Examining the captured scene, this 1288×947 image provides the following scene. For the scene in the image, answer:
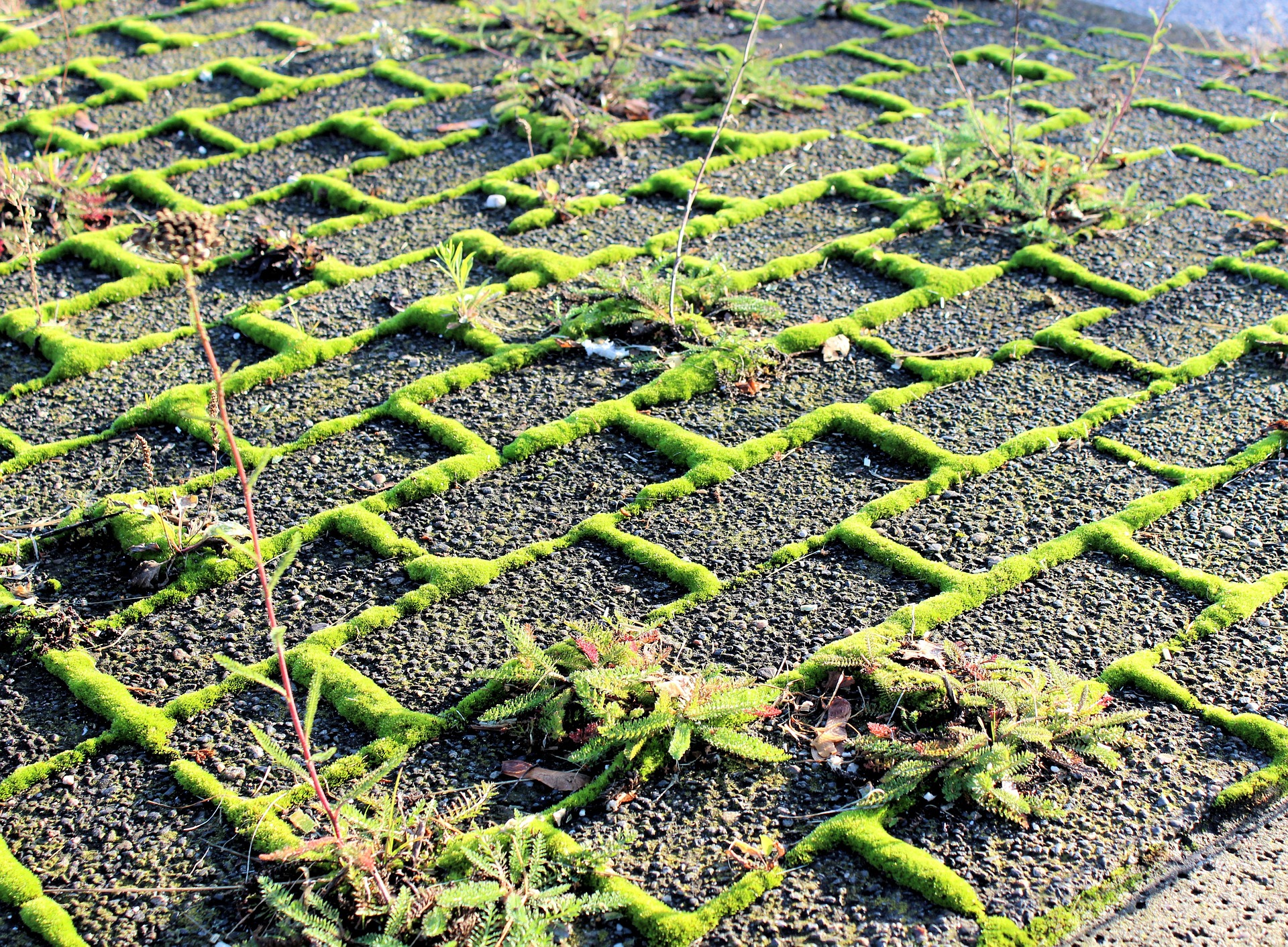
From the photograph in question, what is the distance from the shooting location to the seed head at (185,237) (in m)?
2.21

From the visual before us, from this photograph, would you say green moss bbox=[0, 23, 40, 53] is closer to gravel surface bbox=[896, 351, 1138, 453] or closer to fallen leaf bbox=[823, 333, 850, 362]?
fallen leaf bbox=[823, 333, 850, 362]

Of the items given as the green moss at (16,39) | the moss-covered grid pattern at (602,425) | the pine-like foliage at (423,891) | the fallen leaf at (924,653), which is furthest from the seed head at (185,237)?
the green moss at (16,39)

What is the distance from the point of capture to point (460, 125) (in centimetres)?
608

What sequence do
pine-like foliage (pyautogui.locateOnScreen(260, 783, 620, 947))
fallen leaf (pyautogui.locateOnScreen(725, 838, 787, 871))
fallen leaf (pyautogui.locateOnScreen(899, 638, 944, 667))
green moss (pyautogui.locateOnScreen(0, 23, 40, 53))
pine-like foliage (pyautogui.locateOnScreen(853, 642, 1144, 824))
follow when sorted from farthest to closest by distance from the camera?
1. green moss (pyautogui.locateOnScreen(0, 23, 40, 53))
2. fallen leaf (pyautogui.locateOnScreen(899, 638, 944, 667))
3. pine-like foliage (pyautogui.locateOnScreen(853, 642, 1144, 824))
4. fallen leaf (pyautogui.locateOnScreen(725, 838, 787, 871))
5. pine-like foliage (pyautogui.locateOnScreen(260, 783, 620, 947))

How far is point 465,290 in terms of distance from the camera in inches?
184

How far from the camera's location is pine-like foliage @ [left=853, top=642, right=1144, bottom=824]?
2.68 meters

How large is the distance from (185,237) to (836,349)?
2.70 m

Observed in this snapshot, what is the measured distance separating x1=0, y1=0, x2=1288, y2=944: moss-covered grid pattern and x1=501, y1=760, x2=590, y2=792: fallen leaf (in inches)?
2.5

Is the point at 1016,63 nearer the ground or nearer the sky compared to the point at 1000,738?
nearer the sky

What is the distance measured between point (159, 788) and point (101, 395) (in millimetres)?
1867

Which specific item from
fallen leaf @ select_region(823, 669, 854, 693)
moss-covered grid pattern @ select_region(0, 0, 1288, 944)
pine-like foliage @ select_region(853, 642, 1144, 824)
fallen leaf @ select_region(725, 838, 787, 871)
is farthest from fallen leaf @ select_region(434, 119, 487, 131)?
fallen leaf @ select_region(725, 838, 787, 871)

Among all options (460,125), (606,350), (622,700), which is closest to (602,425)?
(606,350)

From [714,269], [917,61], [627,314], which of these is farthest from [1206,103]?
Answer: [627,314]

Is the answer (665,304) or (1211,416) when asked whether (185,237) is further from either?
(1211,416)
